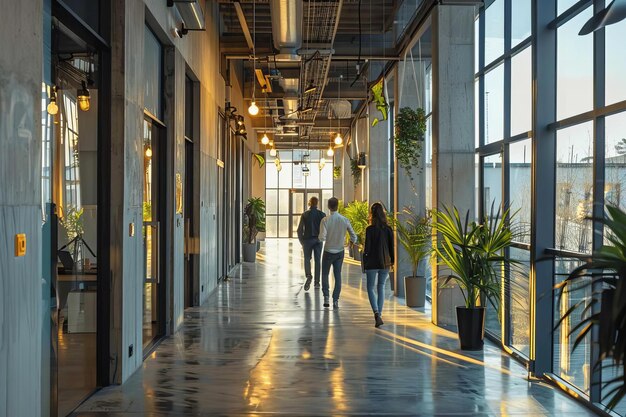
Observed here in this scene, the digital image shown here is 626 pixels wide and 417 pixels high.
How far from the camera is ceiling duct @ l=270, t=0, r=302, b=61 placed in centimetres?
735

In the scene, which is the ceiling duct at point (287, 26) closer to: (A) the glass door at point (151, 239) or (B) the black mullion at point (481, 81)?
(A) the glass door at point (151, 239)

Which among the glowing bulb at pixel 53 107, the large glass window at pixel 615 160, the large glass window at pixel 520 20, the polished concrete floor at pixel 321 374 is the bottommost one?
the polished concrete floor at pixel 321 374

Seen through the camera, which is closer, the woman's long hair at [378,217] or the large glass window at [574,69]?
the large glass window at [574,69]

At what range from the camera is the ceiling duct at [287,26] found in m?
7.35

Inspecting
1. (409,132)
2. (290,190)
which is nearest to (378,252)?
(409,132)

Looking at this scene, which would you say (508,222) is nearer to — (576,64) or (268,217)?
(576,64)

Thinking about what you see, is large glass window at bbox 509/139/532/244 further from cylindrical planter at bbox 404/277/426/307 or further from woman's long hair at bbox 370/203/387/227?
cylindrical planter at bbox 404/277/426/307

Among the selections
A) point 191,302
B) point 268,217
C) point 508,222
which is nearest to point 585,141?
point 508,222

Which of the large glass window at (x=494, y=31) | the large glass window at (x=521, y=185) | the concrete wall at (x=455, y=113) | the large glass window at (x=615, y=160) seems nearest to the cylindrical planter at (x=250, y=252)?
the concrete wall at (x=455, y=113)

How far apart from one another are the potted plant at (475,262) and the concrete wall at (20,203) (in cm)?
414

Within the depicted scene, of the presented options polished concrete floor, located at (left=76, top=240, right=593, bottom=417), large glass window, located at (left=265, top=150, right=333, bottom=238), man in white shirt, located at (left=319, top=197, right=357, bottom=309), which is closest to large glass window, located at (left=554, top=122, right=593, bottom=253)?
polished concrete floor, located at (left=76, top=240, right=593, bottom=417)

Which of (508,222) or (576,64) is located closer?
(576,64)

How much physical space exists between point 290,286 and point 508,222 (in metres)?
6.08

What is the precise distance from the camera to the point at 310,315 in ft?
29.1
